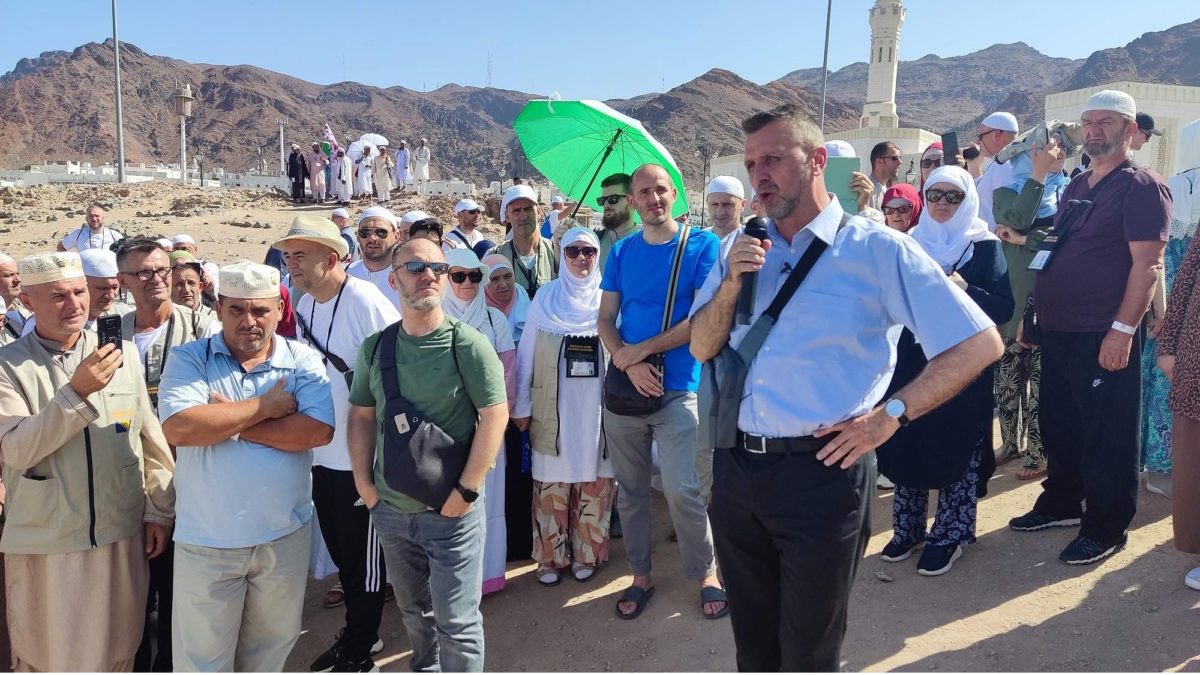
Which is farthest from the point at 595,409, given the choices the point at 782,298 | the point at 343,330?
the point at 782,298

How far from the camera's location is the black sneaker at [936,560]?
12.6 ft

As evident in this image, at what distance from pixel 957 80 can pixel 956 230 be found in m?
182

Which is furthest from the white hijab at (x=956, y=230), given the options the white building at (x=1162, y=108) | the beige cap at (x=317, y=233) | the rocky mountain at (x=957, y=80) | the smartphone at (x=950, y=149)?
the rocky mountain at (x=957, y=80)

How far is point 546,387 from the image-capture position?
417 centimetres

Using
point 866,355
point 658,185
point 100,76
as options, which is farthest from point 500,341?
point 100,76

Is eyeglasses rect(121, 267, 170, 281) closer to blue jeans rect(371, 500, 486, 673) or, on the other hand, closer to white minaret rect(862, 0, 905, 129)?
blue jeans rect(371, 500, 486, 673)

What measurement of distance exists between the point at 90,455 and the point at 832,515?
2.74 metres

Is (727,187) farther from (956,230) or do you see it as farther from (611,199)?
(956,230)

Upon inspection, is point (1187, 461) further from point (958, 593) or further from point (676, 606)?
point (676, 606)

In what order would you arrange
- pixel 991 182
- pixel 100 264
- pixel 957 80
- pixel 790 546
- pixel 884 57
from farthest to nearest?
pixel 957 80
pixel 884 57
pixel 991 182
pixel 100 264
pixel 790 546

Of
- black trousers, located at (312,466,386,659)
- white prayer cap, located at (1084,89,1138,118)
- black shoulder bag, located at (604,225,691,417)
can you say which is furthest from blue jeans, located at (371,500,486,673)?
white prayer cap, located at (1084,89,1138,118)

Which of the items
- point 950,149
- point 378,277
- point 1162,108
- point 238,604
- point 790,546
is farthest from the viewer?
point 1162,108

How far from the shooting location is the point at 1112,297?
374 cm

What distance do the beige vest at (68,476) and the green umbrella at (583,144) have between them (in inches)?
117
